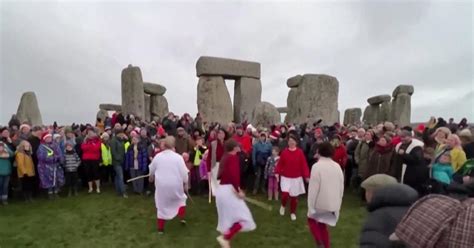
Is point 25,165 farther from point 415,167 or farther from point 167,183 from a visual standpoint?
point 415,167

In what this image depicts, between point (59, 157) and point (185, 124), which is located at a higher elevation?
point (185, 124)

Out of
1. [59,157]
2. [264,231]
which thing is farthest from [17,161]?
[264,231]

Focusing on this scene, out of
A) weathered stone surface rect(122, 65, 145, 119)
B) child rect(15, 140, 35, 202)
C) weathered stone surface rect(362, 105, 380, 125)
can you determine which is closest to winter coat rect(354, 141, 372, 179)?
child rect(15, 140, 35, 202)

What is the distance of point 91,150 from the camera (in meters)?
10.0

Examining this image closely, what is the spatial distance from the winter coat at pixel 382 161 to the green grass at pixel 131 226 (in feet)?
3.11

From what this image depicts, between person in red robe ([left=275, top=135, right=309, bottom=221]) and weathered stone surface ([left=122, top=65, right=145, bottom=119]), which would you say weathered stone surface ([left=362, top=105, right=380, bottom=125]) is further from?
person in red robe ([left=275, top=135, right=309, bottom=221])

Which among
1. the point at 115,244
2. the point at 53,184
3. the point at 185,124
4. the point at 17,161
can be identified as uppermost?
the point at 185,124

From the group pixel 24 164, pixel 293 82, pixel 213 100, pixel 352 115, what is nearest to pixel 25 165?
pixel 24 164

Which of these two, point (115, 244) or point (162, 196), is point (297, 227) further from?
point (115, 244)

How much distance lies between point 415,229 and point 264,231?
5.04 metres

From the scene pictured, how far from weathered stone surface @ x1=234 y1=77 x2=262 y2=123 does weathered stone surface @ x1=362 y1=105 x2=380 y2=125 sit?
365 inches

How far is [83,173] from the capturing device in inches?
413

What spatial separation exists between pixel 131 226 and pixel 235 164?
2.95 metres

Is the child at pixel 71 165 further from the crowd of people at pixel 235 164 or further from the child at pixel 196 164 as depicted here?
the child at pixel 196 164
